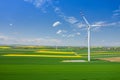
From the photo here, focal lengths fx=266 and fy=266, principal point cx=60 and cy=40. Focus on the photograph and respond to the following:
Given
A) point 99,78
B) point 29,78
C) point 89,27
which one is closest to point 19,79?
point 29,78

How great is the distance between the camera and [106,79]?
64.6 ft

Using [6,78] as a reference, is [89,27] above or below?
above

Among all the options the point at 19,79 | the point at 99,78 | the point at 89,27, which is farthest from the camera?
the point at 89,27

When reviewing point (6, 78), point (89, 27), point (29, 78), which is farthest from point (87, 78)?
point (89, 27)

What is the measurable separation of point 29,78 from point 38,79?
77cm

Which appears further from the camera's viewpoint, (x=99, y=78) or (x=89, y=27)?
(x=89, y=27)

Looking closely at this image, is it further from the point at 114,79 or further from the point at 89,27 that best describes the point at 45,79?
the point at 89,27

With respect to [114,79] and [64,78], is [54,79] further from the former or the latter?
[114,79]

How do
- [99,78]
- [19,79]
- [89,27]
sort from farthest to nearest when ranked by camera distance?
1. [89,27]
2. [99,78]
3. [19,79]

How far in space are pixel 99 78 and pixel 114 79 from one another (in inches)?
45.1

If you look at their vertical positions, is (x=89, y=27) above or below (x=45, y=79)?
above

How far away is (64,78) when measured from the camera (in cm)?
1988

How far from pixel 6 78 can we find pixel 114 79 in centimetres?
794

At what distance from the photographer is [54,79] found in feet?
62.9
